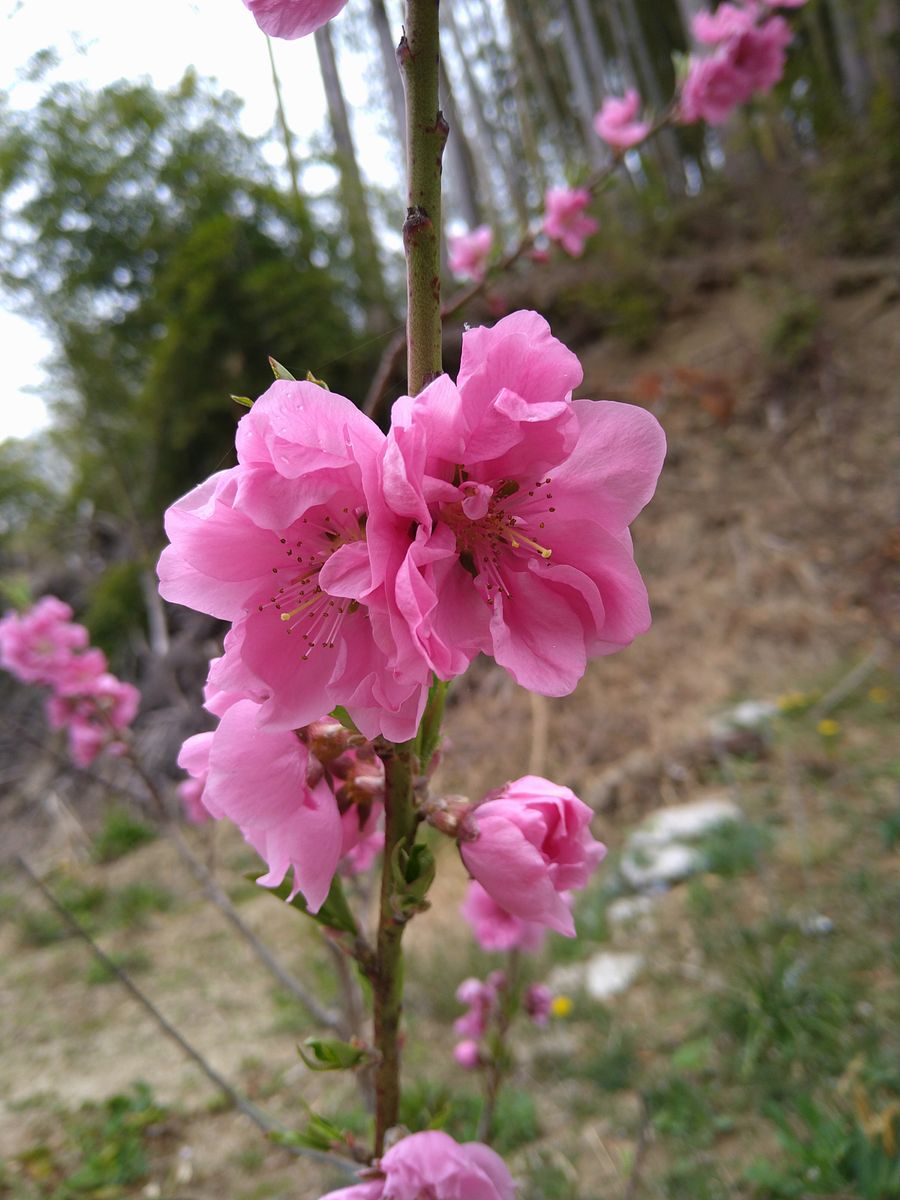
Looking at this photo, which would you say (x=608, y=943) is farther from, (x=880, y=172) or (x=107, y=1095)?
(x=880, y=172)

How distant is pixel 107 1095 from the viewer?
3150 millimetres

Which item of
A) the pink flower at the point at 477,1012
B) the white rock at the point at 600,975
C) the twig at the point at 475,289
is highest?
the twig at the point at 475,289

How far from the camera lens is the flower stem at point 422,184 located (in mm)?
601

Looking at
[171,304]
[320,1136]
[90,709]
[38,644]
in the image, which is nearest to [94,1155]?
[90,709]

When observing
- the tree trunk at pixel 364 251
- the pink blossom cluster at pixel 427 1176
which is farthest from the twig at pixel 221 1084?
the tree trunk at pixel 364 251

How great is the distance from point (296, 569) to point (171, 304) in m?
7.40

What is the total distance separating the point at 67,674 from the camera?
2645 mm

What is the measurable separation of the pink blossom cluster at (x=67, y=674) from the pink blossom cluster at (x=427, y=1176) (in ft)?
7.02

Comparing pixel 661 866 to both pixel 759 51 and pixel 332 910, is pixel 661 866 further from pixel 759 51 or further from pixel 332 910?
pixel 759 51

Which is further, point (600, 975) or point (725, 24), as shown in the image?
point (600, 975)

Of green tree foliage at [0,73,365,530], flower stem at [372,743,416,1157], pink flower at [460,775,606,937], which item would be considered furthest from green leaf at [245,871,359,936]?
green tree foliage at [0,73,365,530]

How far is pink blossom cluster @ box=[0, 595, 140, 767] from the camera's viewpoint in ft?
8.58

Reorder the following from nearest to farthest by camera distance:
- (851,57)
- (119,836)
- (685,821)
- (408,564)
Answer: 1. (408,564)
2. (685,821)
3. (119,836)
4. (851,57)

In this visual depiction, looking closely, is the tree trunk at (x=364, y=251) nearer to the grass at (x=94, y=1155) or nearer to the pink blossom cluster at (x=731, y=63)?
the pink blossom cluster at (x=731, y=63)
